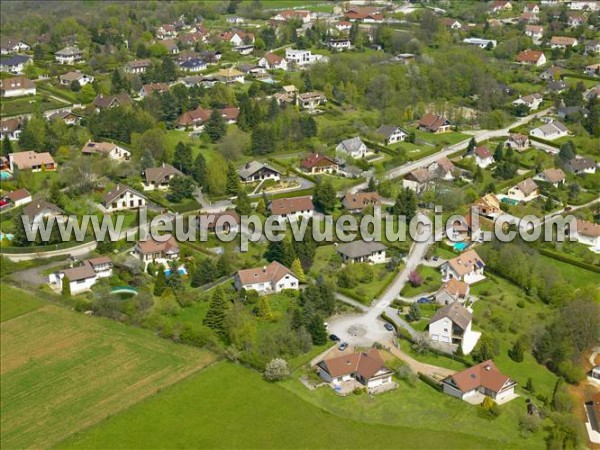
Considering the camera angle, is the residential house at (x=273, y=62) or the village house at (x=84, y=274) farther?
the residential house at (x=273, y=62)

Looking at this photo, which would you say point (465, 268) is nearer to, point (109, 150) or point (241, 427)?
point (241, 427)

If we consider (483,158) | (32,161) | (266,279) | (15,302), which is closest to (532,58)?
→ (483,158)

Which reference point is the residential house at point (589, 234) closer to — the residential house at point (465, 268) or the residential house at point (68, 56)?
the residential house at point (465, 268)

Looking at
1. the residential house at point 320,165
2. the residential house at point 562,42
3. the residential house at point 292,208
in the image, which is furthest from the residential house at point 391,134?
the residential house at point 562,42

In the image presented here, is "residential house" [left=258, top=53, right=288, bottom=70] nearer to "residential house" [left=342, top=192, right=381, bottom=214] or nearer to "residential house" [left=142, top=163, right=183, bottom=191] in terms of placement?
"residential house" [left=142, top=163, right=183, bottom=191]

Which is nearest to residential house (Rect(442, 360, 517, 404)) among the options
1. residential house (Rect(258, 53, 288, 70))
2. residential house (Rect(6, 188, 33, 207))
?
residential house (Rect(6, 188, 33, 207))

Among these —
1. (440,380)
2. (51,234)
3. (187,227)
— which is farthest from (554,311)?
(51,234)
